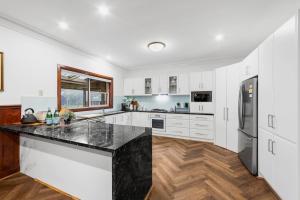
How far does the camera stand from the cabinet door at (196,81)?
4324mm

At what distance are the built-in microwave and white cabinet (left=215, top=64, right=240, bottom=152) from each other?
458 millimetres

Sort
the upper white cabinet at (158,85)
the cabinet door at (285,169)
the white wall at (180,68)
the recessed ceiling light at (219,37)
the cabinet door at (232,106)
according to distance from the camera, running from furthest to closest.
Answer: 1. the upper white cabinet at (158,85)
2. the white wall at (180,68)
3. the cabinet door at (232,106)
4. the recessed ceiling light at (219,37)
5. the cabinet door at (285,169)

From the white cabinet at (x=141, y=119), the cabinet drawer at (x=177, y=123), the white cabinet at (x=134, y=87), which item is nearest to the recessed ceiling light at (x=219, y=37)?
the cabinet drawer at (x=177, y=123)

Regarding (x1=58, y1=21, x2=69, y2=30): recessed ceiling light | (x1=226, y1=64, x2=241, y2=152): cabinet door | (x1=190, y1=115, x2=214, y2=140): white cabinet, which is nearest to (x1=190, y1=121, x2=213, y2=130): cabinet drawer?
(x1=190, y1=115, x2=214, y2=140): white cabinet

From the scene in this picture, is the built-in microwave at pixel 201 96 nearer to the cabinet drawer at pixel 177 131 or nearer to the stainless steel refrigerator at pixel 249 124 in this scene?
the cabinet drawer at pixel 177 131

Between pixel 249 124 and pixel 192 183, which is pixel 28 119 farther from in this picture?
pixel 249 124

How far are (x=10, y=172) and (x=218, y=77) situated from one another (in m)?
4.74

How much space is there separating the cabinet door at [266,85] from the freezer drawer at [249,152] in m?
0.37

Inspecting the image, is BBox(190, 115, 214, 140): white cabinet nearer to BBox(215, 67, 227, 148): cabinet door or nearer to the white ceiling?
BBox(215, 67, 227, 148): cabinet door

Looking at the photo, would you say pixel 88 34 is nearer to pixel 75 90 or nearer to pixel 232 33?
pixel 75 90

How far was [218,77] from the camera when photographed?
3.69 metres

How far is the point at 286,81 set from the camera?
1.61 metres

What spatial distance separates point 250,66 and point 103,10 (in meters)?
2.73

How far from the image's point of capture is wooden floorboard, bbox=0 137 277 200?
5.93 ft
